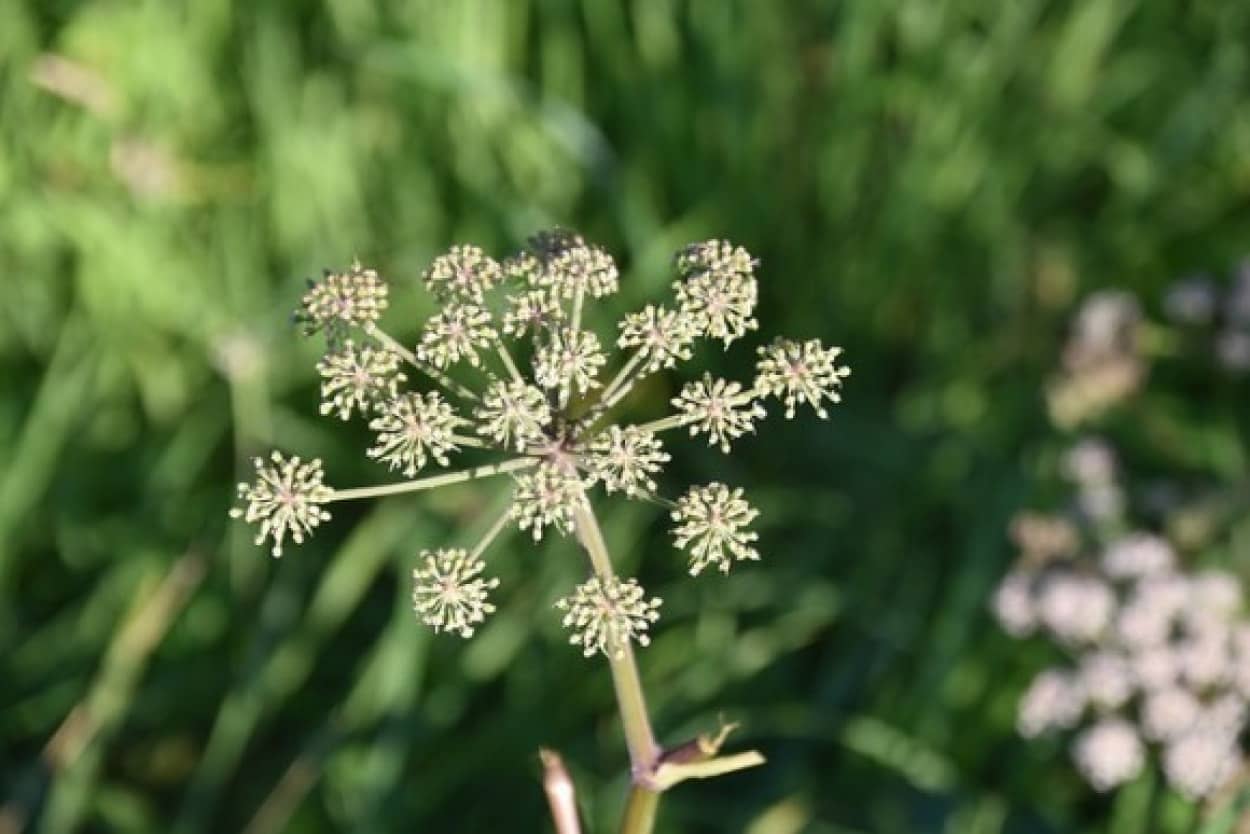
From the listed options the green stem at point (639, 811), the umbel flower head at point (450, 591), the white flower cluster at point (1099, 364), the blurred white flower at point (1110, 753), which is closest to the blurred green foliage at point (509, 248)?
the white flower cluster at point (1099, 364)

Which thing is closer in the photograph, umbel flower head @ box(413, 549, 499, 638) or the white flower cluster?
umbel flower head @ box(413, 549, 499, 638)

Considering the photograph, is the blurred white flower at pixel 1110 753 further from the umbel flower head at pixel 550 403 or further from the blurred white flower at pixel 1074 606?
the umbel flower head at pixel 550 403

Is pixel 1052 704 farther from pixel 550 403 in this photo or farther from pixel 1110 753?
pixel 550 403

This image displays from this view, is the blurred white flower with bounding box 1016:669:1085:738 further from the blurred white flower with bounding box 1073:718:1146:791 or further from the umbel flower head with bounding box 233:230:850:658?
the umbel flower head with bounding box 233:230:850:658

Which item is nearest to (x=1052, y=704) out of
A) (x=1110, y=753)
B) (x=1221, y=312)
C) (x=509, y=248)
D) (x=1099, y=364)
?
(x=1110, y=753)

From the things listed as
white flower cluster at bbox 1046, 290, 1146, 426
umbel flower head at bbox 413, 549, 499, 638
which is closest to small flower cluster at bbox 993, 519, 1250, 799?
white flower cluster at bbox 1046, 290, 1146, 426

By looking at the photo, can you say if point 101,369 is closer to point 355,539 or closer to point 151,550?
point 151,550
